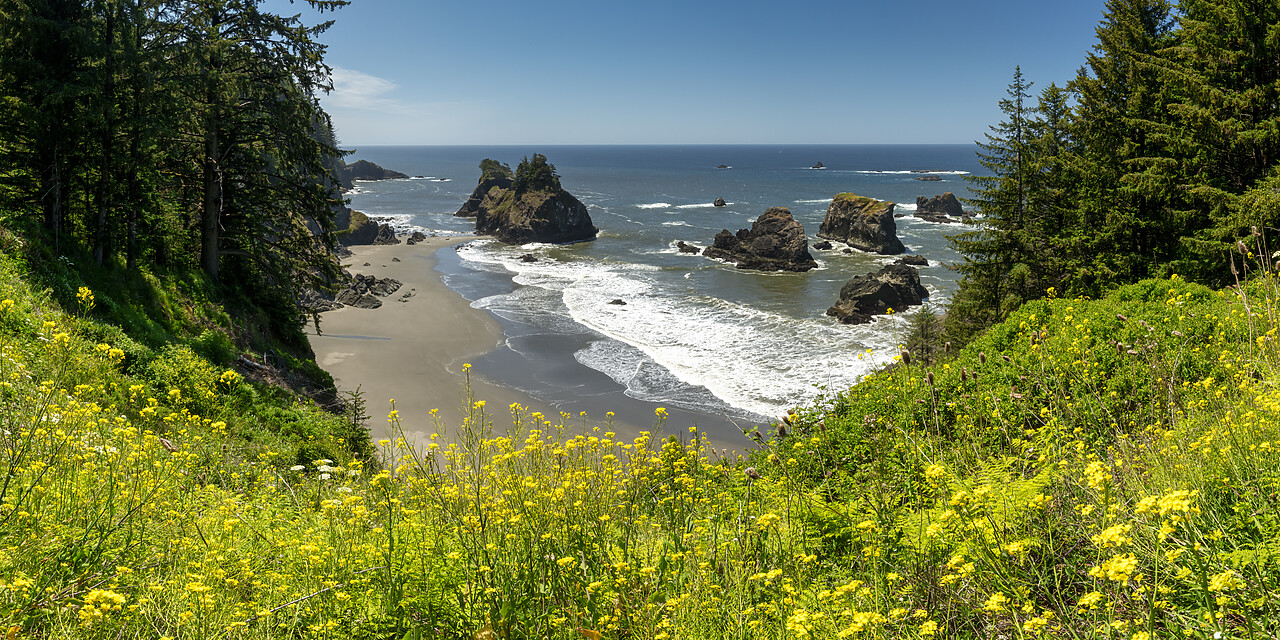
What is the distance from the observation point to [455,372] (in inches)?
1022

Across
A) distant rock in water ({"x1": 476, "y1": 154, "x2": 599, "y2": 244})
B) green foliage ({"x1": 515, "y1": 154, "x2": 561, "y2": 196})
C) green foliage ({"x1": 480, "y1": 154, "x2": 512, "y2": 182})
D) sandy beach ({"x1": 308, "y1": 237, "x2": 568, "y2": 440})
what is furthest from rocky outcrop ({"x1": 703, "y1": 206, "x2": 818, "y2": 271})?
green foliage ({"x1": 480, "y1": 154, "x2": 512, "y2": 182})

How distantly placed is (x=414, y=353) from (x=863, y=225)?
48540mm

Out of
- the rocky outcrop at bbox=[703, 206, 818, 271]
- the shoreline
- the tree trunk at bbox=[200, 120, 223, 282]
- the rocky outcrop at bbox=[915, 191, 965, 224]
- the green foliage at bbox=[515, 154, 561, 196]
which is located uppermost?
the green foliage at bbox=[515, 154, 561, 196]

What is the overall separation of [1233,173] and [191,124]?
1046 inches

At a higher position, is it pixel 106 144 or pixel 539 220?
pixel 106 144

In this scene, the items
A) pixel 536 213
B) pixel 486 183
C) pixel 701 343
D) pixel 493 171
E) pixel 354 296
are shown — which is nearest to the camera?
pixel 701 343

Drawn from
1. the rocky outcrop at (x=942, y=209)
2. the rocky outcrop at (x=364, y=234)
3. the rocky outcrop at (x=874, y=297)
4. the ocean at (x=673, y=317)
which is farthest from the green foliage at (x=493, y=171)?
the rocky outcrop at (x=874, y=297)

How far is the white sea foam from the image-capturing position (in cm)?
2434

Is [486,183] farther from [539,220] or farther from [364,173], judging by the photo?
[364,173]

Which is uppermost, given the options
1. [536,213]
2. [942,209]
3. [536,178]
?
[536,178]

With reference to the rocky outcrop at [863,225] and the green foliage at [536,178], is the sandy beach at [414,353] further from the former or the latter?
the rocky outcrop at [863,225]

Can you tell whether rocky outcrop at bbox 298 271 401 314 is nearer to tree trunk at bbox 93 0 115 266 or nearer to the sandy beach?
the sandy beach

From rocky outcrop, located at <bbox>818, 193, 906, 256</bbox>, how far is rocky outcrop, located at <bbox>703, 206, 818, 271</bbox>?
30.6ft

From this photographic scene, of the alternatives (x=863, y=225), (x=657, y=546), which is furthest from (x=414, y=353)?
(x=863, y=225)
